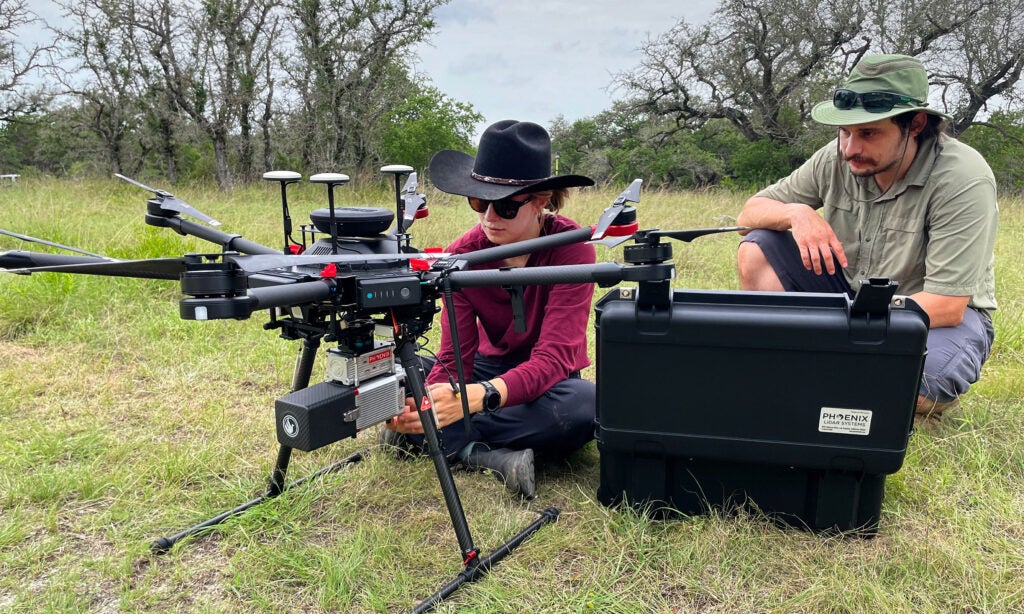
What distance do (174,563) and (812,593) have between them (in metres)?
1.86

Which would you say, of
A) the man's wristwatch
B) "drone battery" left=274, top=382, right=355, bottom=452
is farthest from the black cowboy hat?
"drone battery" left=274, top=382, right=355, bottom=452

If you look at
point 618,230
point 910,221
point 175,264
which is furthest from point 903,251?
point 175,264

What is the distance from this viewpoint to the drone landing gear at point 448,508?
184cm

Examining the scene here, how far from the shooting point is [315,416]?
1.68m

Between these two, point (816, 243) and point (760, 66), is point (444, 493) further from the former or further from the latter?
point (760, 66)

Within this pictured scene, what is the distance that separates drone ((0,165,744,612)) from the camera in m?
1.51

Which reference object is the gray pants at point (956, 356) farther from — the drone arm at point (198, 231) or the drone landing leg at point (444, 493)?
the drone arm at point (198, 231)

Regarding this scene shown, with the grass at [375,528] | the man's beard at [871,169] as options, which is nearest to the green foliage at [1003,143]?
the man's beard at [871,169]

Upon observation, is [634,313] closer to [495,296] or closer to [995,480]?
[495,296]

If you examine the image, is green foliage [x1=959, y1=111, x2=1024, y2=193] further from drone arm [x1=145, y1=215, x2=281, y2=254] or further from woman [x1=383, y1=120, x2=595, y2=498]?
drone arm [x1=145, y1=215, x2=281, y2=254]

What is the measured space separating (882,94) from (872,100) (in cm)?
4

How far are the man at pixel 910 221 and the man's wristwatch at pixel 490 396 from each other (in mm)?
1351

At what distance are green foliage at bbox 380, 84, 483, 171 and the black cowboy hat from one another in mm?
18951

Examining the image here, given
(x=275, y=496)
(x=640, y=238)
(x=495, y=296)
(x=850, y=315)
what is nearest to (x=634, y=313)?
(x=640, y=238)
